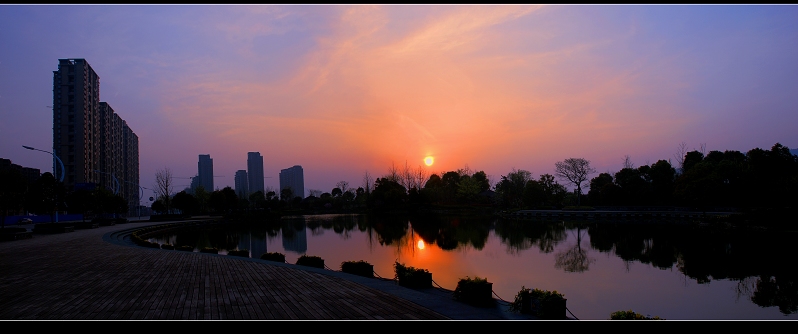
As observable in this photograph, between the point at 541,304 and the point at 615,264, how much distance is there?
14408 mm

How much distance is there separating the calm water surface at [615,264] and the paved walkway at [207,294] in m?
5.63

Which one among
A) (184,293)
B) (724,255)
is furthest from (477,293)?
(724,255)

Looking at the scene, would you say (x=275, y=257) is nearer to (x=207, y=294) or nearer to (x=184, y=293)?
(x=184, y=293)

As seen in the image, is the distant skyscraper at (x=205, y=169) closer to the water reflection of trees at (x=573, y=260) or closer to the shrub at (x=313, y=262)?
the water reflection of trees at (x=573, y=260)

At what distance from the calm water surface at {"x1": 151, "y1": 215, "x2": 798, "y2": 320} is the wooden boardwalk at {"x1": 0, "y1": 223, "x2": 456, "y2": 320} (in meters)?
6.19

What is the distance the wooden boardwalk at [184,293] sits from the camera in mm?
7110

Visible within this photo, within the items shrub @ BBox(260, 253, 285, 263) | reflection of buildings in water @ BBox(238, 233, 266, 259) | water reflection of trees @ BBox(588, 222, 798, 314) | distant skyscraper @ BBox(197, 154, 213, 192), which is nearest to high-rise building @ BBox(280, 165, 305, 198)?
distant skyscraper @ BBox(197, 154, 213, 192)

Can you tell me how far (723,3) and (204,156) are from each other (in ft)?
624

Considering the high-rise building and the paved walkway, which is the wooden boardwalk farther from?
the high-rise building

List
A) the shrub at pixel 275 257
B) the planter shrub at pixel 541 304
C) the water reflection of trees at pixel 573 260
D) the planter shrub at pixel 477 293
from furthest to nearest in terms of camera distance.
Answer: the water reflection of trees at pixel 573 260
the shrub at pixel 275 257
the planter shrub at pixel 477 293
the planter shrub at pixel 541 304

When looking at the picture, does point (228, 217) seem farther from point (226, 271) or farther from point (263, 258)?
point (226, 271)

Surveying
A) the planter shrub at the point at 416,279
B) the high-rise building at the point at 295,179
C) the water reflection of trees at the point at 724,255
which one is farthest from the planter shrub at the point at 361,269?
the high-rise building at the point at 295,179

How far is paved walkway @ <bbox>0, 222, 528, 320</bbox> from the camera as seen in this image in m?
7.14
